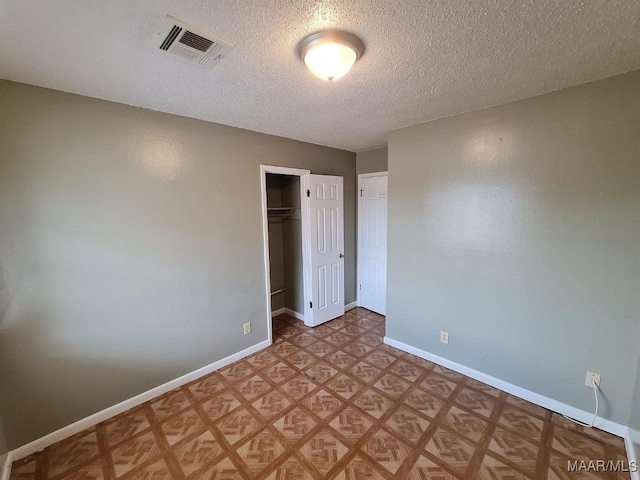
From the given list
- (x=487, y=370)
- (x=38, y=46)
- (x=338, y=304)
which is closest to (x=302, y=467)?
(x=487, y=370)

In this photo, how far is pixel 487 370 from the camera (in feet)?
8.05

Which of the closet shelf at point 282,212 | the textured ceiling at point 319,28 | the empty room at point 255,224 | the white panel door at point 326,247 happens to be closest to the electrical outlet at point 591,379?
the empty room at point 255,224

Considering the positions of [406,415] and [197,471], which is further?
[406,415]

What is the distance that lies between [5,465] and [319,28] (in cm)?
310

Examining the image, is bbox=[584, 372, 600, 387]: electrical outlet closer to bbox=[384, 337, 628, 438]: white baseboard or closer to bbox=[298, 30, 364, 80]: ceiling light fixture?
bbox=[384, 337, 628, 438]: white baseboard

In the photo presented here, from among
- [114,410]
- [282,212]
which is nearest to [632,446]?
[114,410]

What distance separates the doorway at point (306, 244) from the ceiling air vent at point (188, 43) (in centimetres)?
173

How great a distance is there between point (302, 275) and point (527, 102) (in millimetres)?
2960

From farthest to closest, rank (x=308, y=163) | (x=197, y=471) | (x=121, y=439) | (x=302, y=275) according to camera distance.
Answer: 1. (x=302, y=275)
2. (x=308, y=163)
3. (x=121, y=439)
4. (x=197, y=471)

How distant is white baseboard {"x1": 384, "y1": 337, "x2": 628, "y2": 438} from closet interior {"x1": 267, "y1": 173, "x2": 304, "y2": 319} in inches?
67.0

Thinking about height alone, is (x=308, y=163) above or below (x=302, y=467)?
above

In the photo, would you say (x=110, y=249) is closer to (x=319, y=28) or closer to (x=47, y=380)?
(x=47, y=380)

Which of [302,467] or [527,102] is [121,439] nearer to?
[302,467]

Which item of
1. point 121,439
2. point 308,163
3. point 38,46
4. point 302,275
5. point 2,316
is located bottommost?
point 121,439
